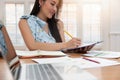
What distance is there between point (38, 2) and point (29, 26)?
31 centimetres

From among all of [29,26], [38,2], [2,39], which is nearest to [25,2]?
[38,2]

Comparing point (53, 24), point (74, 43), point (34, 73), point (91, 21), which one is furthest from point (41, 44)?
point (91, 21)

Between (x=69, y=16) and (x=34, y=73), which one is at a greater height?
(x=69, y=16)

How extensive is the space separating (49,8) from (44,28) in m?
0.18

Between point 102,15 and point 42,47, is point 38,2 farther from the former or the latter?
point 102,15

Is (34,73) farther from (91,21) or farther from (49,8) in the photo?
(91,21)

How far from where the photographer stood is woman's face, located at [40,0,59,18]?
1937mm

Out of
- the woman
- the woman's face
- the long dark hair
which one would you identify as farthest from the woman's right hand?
the woman's face

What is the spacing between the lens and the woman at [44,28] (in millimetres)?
1579

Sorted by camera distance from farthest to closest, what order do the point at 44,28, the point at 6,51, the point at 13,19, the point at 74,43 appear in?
1. the point at 13,19
2. the point at 44,28
3. the point at 74,43
4. the point at 6,51

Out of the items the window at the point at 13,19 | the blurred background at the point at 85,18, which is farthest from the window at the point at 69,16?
the window at the point at 13,19

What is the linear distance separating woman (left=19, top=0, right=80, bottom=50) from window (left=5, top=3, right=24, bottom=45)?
49.3 inches

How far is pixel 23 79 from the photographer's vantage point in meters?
0.69

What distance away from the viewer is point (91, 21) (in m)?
3.32
